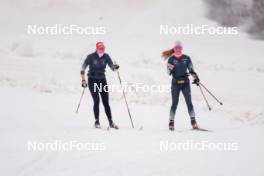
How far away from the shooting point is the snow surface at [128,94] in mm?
6098

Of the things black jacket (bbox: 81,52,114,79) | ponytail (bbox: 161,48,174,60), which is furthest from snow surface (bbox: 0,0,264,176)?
ponytail (bbox: 161,48,174,60)

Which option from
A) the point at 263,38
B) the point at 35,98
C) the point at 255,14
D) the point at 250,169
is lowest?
the point at 250,169

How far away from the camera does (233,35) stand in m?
23.8

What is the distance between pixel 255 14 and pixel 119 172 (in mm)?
22088

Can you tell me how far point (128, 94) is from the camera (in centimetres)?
1337

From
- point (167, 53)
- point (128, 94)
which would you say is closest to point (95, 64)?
point (167, 53)

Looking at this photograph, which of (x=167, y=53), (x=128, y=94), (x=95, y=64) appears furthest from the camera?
(x=128, y=94)

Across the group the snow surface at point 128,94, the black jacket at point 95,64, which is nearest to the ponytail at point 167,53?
the black jacket at point 95,64

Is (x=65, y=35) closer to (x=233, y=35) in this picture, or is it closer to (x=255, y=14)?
(x=233, y=35)

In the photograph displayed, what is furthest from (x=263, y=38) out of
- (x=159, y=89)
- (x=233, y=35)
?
(x=159, y=89)

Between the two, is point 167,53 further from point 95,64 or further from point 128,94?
point 128,94

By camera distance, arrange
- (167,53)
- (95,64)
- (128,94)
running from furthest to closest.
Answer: (128,94) → (167,53) → (95,64)

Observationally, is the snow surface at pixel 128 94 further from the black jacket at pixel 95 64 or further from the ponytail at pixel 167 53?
the ponytail at pixel 167 53

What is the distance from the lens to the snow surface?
20.0 feet
